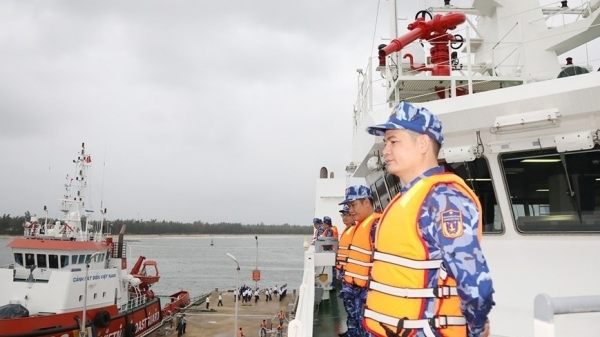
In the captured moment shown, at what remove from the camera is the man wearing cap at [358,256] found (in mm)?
4387

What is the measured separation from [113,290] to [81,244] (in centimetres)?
212

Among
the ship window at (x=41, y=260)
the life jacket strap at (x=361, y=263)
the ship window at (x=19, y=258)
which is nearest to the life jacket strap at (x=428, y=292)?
the life jacket strap at (x=361, y=263)

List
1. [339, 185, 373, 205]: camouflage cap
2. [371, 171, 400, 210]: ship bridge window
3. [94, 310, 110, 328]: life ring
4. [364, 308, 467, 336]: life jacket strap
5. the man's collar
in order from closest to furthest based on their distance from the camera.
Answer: [364, 308, 467, 336]: life jacket strap < the man's collar < [339, 185, 373, 205]: camouflage cap < [371, 171, 400, 210]: ship bridge window < [94, 310, 110, 328]: life ring

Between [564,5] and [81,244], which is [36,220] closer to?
[81,244]

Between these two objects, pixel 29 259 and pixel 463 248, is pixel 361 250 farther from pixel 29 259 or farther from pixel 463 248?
pixel 29 259

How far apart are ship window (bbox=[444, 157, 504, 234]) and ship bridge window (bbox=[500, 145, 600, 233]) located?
0.17m

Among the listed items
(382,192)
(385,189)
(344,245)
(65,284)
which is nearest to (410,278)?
(344,245)

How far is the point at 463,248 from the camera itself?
1.81 metres

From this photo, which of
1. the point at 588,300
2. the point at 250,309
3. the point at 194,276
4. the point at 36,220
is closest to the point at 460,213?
the point at 588,300

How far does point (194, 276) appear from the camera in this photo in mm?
58656

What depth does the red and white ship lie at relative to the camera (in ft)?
42.6

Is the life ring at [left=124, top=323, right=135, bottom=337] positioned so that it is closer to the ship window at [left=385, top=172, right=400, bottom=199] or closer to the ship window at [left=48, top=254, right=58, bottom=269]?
the ship window at [left=48, top=254, right=58, bottom=269]

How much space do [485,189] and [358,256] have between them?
4.69 ft

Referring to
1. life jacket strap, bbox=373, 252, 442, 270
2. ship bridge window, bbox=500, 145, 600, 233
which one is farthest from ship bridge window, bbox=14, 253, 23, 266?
life jacket strap, bbox=373, 252, 442, 270
